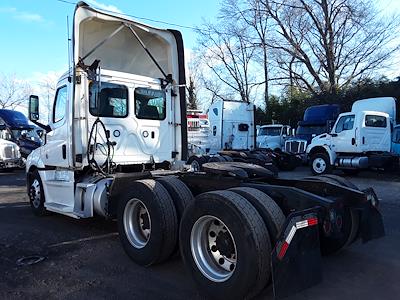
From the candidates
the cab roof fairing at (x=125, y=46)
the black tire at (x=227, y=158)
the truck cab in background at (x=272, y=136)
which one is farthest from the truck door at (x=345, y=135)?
the cab roof fairing at (x=125, y=46)

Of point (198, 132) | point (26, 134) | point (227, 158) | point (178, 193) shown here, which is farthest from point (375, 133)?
point (26, 134)

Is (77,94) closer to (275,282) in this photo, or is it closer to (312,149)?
(275,282)

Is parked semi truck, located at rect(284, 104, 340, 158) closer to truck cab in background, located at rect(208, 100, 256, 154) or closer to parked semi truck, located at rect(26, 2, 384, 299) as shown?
truck cab in background, located at rect(208, 100, 256, 154)

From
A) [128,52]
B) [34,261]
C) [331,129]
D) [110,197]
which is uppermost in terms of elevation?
[128,52]

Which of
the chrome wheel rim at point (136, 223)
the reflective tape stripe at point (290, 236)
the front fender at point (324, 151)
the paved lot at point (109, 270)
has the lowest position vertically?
the paved lot at point (109, 270)

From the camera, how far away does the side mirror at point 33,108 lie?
7801mm

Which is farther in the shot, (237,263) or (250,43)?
(250,43)

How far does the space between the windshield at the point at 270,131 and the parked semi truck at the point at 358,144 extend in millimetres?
8076

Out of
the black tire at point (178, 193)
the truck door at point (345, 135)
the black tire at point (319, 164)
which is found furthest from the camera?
the black tire at point (319, 164)

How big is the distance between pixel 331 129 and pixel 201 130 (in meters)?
5.71

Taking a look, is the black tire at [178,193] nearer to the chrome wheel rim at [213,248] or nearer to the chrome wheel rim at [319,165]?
the chrome wheel rim at [213,248]

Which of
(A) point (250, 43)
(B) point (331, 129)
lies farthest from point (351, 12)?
(B) point (331, 129)

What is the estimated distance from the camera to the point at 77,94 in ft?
22.2

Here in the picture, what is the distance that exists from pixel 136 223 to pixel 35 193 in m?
3.55
